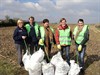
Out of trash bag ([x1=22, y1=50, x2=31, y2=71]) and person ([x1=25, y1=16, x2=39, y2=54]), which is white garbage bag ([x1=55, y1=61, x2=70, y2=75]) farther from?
person ([x1=25, y1=16, x2=39, y2=54])

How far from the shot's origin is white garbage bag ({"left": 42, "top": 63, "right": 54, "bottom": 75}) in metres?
9.14

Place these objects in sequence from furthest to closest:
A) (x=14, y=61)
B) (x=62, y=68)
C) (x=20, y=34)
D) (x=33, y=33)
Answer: (x=14, y=61), (x=20, y=34), (x=33, y=33), (x=62, y=68)

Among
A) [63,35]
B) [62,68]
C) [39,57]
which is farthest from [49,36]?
[62,68]

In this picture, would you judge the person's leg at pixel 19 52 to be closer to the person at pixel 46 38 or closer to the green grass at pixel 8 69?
the green grass at pixel 8 69

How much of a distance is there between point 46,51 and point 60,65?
80 cm

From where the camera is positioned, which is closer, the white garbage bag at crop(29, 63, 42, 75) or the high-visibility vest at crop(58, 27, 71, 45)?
the white garbage bag at crop(29, 63, 42, 75)

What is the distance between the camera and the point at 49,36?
9617mm

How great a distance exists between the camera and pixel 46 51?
9703 mm

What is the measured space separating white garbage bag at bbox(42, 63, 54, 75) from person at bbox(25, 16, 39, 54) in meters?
1.05

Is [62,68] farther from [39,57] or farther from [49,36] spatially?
[49,36]

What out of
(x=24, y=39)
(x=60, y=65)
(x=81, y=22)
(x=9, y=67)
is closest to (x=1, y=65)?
(x=9, y=67)

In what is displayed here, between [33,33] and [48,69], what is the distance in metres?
1.33

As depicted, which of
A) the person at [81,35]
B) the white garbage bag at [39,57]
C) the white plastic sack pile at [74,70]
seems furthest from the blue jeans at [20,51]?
the white plastic sack pile at [74,70]

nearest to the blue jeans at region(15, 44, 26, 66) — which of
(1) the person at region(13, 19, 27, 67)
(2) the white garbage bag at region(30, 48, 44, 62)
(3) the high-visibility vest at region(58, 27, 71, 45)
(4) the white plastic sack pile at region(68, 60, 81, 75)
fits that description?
(1) the person at region(13, 19, 27, 67)
